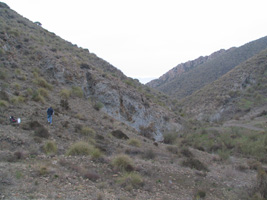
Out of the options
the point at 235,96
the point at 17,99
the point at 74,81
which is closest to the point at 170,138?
the point at 74,81

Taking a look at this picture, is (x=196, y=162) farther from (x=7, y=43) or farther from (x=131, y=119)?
(x=7, y=43)

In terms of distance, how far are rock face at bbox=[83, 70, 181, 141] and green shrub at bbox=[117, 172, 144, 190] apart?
480 inches

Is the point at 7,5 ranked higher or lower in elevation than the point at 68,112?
higher

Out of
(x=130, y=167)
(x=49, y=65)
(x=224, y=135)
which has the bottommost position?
(x=224, y=135)

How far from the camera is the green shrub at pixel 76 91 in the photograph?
1872 cm

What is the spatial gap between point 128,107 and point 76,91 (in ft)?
18.0

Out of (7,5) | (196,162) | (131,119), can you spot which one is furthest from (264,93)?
(7,5)

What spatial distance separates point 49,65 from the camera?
67.3ft

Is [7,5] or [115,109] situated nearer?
[115,109]

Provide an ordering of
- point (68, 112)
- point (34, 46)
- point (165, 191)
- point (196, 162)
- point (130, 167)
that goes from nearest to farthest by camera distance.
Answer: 1. point (165, 191)
2. point (130, 167)
3. point (196, 162)
4. point (68, 112)
5. point (34, 46)

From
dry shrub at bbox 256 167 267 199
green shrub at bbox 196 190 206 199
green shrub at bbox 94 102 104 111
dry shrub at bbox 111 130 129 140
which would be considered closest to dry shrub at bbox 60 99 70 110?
green shrub at bbox 94 102 104 111

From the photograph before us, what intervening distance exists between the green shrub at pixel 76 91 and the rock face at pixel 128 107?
1087mm

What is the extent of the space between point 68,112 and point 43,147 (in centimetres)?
635

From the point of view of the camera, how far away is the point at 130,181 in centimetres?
709
